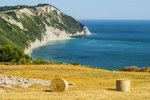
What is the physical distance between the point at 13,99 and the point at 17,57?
5536cm

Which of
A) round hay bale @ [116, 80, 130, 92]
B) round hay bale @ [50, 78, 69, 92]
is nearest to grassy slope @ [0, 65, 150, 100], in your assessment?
round hay bale @ [50, 78, 69, 92]

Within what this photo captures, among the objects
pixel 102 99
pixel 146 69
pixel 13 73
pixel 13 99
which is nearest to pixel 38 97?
pixel 13 99

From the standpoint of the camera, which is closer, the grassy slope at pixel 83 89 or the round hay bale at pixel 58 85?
the grassy slope at pixel 83 89

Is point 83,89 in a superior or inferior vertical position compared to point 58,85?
inferior

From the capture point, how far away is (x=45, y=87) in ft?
122

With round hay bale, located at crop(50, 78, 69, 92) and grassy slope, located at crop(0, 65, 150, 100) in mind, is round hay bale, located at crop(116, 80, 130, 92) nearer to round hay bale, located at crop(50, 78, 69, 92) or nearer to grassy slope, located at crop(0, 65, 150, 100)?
grassy slope, located at crop(0, 65, 150, 100)

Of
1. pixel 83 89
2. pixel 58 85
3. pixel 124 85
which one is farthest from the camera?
pixel 83 89

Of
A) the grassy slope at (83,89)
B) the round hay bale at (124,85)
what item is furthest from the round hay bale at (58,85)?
the round hay bale at (124,85)

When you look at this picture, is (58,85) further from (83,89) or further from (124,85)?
(124,85)

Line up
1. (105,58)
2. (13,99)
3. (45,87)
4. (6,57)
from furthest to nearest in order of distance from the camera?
(105,58)
(6,57)
(45,87)
(13,99)

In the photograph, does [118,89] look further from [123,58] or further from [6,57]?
[123,58]

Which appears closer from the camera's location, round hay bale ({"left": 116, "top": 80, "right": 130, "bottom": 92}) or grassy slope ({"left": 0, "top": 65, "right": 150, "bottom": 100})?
grassy slope ({"left": 0, "top": 65, "right": 150, "bottom": 100})

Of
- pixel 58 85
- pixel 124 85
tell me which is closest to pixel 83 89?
pixel 124 85

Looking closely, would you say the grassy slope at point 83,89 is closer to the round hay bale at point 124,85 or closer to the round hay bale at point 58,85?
the round hay bale at point 58,85
